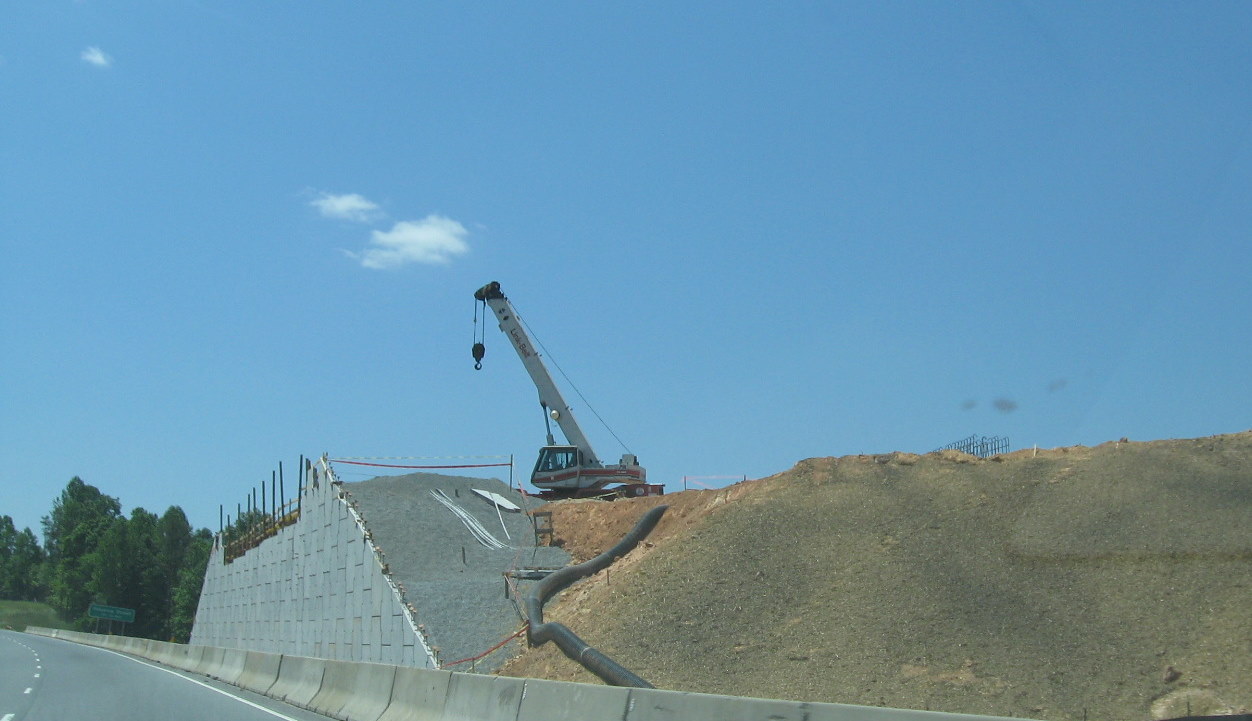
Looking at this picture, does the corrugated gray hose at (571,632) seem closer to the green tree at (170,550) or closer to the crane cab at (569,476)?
the crane cab at (569,476)

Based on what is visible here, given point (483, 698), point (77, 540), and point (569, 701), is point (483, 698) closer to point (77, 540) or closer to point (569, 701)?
point (569, 701)

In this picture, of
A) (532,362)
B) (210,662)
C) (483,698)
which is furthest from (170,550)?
(483,698)

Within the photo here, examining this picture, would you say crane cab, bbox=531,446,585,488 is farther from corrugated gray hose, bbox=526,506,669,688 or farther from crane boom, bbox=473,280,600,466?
corrugated gray hose, bbox=526,506,669,688

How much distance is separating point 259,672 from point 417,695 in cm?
1122

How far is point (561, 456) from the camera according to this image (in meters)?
43.2

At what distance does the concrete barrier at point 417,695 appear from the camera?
1507cm

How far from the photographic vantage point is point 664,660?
68.9 ft

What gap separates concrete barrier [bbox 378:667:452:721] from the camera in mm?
15070

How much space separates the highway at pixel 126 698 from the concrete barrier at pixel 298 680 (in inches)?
11.8

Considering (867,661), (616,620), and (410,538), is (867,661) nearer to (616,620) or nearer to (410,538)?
(616,620)

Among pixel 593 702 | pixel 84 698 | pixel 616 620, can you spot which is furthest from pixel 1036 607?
pixel 84 698

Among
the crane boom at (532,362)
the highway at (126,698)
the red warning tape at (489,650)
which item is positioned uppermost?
the crane boom at (532,362)

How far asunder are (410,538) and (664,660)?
1511 centimetres

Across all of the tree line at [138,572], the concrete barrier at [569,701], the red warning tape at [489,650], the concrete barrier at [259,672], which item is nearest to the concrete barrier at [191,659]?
the concrete barrier at [259,672]
